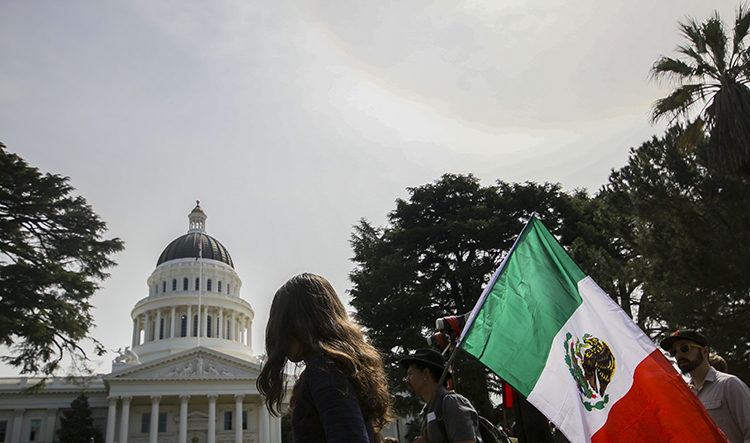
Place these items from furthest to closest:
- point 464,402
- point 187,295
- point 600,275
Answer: point 187,295
point 600,275
point 464,402

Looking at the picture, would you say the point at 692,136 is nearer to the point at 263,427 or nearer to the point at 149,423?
the point at 263,427

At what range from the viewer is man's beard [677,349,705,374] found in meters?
4.56

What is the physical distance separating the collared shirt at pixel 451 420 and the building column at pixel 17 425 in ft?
186

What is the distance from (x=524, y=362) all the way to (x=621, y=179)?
15.1 metres

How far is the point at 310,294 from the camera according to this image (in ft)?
7.96

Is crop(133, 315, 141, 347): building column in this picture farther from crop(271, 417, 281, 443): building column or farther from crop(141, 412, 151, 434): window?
crop(271, 417, 281, 443): building column

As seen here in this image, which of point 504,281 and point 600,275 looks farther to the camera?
point 600,275

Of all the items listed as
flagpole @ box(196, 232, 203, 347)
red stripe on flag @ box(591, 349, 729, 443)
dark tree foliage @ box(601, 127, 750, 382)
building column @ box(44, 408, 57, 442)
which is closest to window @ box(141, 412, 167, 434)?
building column @ box(44, 408, 57, 442)

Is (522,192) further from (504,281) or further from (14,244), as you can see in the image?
(504,281)

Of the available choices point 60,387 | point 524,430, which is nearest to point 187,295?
point 60,387

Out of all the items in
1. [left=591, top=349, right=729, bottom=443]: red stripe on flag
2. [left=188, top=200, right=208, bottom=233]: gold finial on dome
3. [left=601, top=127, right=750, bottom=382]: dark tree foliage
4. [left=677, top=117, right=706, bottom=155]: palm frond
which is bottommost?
[left=591, top=349, right=729, bottom=443]: red stripe on flag

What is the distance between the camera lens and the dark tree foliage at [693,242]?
12883 millimetres

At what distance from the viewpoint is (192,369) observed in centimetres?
4975

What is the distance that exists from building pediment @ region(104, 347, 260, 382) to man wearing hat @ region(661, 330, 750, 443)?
4802 centimetres
